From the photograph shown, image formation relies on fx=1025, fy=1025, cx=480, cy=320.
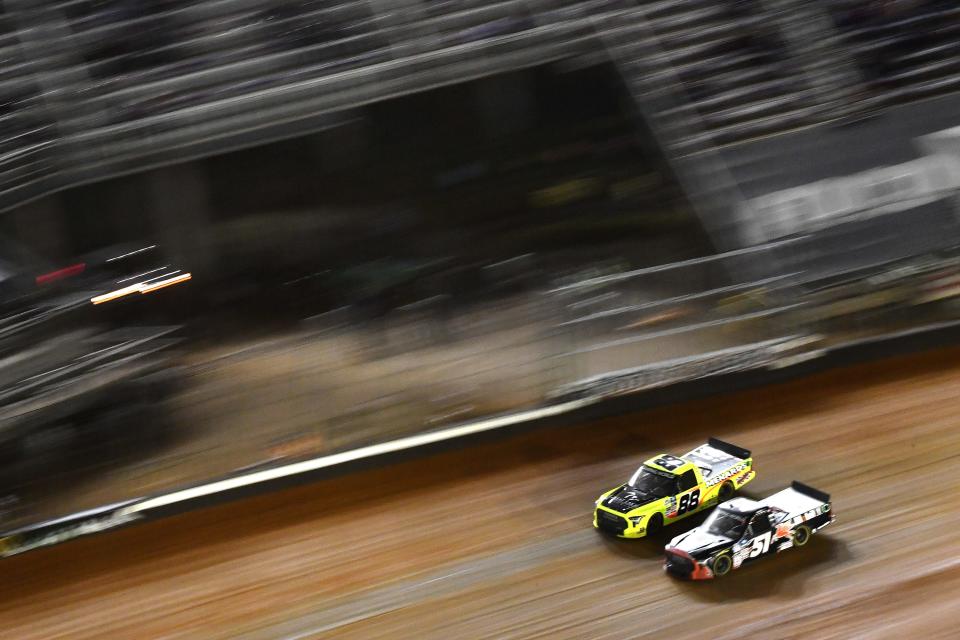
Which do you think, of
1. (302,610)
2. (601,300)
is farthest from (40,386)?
(601,300)

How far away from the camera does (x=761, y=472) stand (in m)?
6.71

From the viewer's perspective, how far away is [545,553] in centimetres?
609

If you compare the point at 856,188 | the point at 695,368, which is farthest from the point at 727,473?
the point at 856,188

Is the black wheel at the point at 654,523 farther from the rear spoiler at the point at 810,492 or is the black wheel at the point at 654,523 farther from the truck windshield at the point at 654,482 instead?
the rear spoiler at the point at 810,492

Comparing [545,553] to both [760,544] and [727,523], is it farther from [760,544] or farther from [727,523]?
[760,544]

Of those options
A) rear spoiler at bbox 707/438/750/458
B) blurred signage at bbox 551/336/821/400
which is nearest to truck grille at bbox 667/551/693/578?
rear spoiler at bbox 707/438/750/458

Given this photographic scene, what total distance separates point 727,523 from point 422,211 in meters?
5.53

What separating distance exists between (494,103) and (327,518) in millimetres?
5502

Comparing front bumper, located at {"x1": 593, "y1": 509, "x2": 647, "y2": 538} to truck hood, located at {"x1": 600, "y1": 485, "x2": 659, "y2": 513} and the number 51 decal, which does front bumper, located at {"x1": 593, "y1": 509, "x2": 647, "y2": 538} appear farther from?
the number 51 decal

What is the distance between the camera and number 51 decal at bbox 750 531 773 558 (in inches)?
223

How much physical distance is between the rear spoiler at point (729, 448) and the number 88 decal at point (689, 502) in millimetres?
444

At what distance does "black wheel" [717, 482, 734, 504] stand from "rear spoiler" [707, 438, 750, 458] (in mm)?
216

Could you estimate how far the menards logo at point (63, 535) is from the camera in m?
6.63

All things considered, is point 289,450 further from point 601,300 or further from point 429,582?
point 601,300
